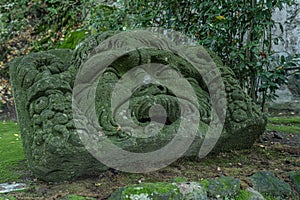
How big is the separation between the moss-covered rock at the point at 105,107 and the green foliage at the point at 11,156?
33cm

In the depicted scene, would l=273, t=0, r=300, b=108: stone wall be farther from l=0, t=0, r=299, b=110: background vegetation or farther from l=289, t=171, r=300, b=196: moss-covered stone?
→ l=289, t=171, r=300, b=196: moss-covered stone

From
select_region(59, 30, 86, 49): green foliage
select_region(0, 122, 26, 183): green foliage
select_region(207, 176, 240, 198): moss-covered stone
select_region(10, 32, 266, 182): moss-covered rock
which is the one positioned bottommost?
select_region(0, 122, 26, 183): green foliage

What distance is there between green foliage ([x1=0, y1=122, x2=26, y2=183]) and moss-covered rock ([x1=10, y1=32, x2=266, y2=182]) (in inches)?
12.9

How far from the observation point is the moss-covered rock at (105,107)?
2359mm

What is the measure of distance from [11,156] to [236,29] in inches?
99.9

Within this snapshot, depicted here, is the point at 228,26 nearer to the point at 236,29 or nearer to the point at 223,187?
the point at 236,29

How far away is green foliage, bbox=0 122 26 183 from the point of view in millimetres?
2805

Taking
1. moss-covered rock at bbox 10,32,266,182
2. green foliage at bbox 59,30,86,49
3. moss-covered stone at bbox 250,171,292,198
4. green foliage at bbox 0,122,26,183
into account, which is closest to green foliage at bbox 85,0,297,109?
moss-covered rock at bbox 10,32,266,182

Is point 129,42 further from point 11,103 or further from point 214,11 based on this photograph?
point 11,103

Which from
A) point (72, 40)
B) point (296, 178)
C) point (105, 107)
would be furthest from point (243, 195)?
point (72, 40)

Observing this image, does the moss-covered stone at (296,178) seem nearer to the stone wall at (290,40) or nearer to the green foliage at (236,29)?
the green foliage at (236,29)

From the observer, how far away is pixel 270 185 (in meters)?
2.36

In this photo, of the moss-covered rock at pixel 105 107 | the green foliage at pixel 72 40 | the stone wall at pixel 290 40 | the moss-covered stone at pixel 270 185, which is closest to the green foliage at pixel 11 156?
the moss-covered rock at pixel 105 107

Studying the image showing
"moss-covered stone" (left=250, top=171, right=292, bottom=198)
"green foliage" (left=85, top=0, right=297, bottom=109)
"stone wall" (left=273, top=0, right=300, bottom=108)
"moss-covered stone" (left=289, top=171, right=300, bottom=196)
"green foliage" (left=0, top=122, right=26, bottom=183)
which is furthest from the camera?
"stone wall" (left=273, top=0, right=300, bottom=108)
